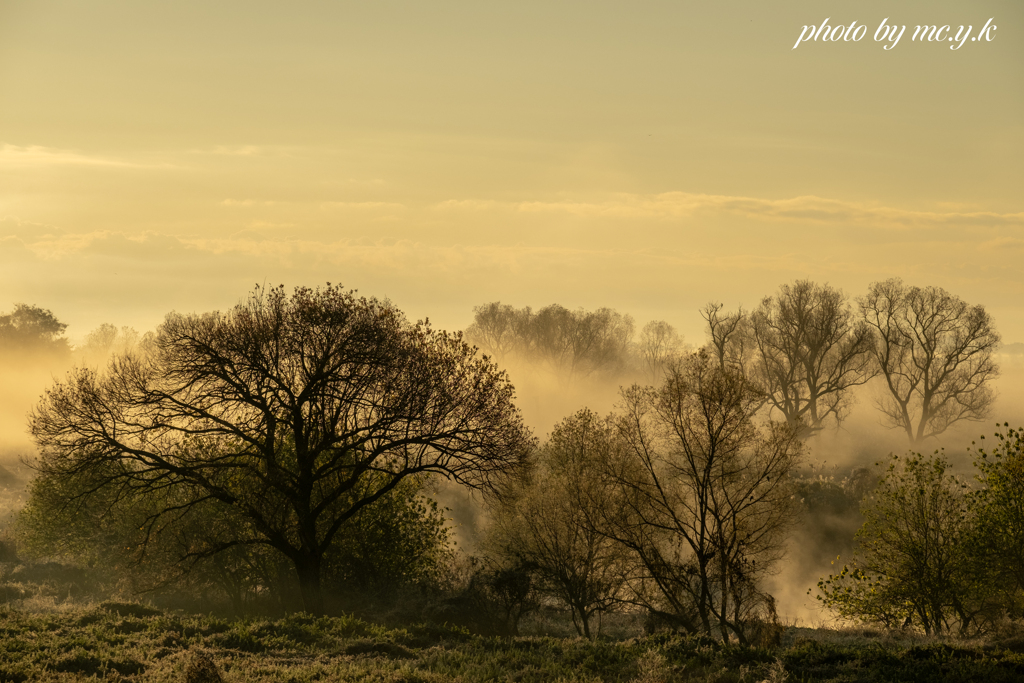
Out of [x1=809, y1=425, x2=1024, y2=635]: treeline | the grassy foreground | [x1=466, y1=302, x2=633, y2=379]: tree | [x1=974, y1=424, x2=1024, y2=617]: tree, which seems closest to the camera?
the grassy foreground

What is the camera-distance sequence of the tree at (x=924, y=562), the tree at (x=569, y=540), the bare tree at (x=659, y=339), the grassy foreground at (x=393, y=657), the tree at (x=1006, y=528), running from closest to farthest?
the grassy foreground at (x=393, y=657) → the tree at (x=1006, y=528) → the tree at (x=924, y=562) → the tree at (x=569, y=540) → the bare tree at (x=659, y=339)

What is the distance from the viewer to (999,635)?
22.0 metres

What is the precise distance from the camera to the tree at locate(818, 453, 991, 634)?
29.7 m

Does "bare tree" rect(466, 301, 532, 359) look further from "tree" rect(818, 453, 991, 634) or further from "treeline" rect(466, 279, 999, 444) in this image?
"tree" rect(818, 453, 991, 634)

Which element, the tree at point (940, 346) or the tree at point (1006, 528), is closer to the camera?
the tree at point (1006, 528)

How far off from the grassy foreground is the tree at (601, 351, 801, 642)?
10.3 m

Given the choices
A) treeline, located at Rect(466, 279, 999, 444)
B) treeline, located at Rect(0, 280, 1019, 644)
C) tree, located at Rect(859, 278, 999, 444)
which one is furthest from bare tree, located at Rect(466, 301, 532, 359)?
treeline, located at Rect(0, 280, 1019, 644)

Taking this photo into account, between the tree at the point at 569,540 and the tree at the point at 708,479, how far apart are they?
43.6 inches

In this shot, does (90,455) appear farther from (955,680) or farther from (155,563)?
(955,680)

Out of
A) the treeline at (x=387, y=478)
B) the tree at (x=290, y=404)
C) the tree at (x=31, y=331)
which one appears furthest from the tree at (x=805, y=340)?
the tree at (x=31, y=331)

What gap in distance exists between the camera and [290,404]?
25.8m

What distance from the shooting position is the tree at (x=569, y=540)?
3266 cm

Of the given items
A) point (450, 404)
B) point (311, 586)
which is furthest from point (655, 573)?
point (311, 586)

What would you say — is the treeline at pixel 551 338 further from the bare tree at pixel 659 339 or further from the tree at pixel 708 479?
the tree at pixel 708 479
